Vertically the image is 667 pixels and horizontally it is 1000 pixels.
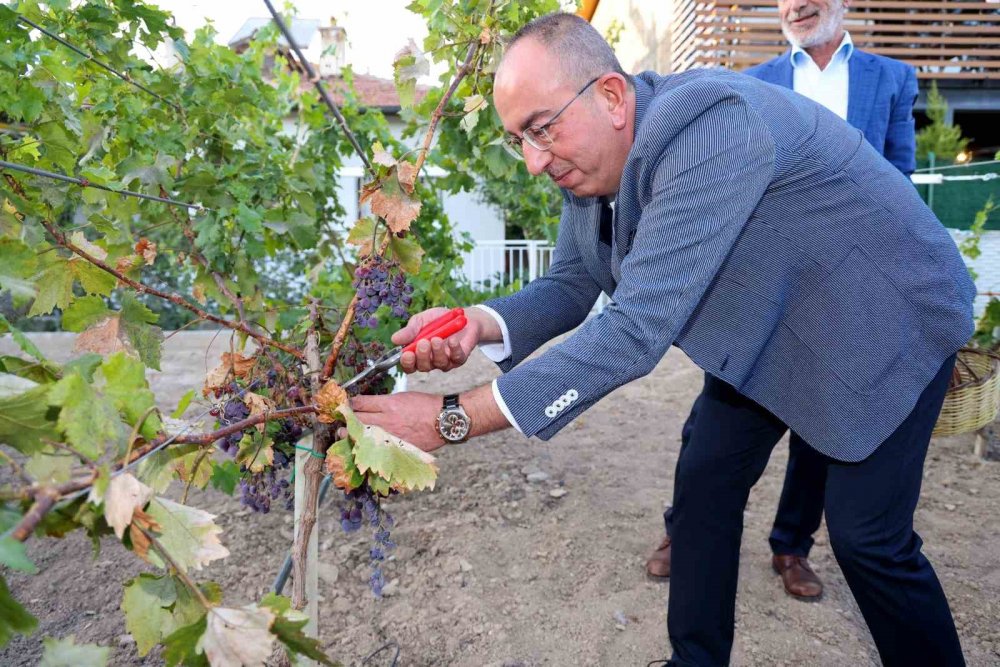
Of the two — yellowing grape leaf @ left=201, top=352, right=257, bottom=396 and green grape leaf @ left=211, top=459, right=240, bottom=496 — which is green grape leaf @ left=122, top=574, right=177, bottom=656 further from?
green grape leaf @ left=211, top=459, right=240, bottom=496

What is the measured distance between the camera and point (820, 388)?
5.78 feet

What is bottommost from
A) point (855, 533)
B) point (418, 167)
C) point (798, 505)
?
point (798, 505)

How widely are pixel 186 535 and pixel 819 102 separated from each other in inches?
105

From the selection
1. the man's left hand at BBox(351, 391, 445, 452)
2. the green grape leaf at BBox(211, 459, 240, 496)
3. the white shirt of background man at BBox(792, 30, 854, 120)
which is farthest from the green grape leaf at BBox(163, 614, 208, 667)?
the white shirt of background man at BBox(792, 30, 854, 120)

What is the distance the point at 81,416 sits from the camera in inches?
39.3

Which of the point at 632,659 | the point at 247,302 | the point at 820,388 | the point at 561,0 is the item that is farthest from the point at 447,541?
the point at 561,0

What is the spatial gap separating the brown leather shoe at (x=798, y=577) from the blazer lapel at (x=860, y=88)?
1562 mm

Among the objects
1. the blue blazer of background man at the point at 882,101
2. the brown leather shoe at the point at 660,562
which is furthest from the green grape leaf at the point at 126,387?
the blue blazer of background man at the point at 882,101

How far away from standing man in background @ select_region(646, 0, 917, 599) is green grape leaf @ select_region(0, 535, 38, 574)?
2270 mm

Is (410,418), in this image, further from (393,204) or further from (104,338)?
(104,338)

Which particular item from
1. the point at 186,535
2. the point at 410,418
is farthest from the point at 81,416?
the point at 410,418

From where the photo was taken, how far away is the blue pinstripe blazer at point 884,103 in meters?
2.87

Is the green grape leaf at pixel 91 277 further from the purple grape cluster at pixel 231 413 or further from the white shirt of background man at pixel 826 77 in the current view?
the white shirt of background man at pixel 826 77

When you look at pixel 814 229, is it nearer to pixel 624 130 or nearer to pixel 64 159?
pixel 624 130
